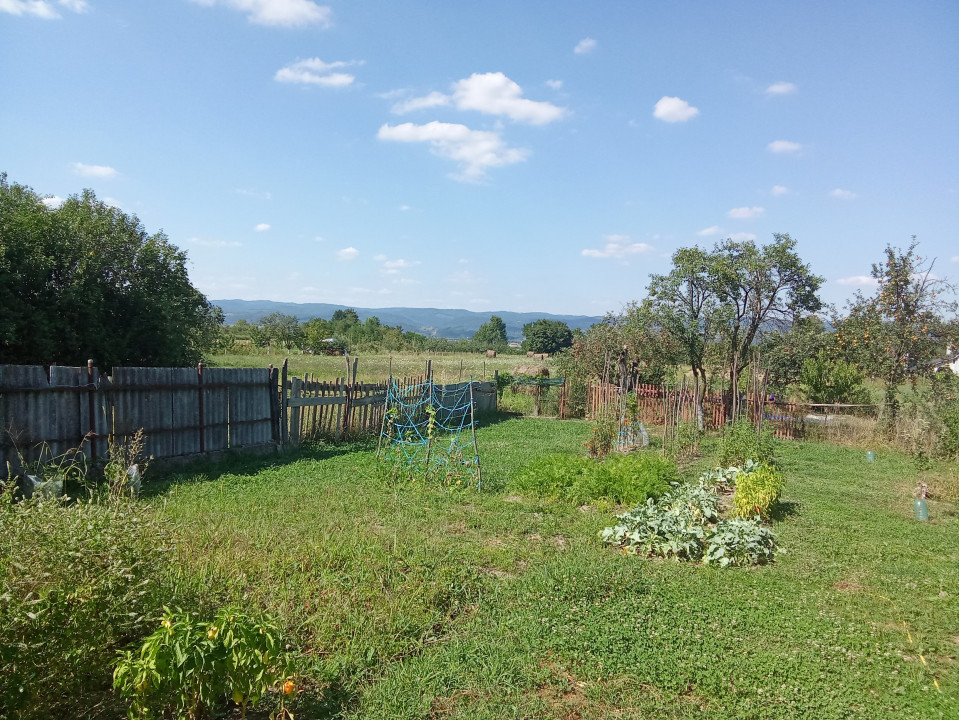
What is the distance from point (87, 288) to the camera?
1110 centimetres

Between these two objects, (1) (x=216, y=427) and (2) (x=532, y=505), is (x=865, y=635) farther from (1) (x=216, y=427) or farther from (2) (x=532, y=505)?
(1) (x=216, y=427)

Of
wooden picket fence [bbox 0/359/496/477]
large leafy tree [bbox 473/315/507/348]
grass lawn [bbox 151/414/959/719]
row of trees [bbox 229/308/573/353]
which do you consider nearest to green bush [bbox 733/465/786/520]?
grass lawn [bbox 151/414/959/719]

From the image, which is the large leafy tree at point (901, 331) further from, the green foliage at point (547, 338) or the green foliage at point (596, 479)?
the green foliage at point (547, 338)

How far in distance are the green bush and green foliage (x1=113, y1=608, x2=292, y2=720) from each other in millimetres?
6188

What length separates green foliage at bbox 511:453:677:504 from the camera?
25.5 ft

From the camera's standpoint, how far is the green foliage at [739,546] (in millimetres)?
6004

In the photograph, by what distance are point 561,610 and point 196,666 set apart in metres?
2.77

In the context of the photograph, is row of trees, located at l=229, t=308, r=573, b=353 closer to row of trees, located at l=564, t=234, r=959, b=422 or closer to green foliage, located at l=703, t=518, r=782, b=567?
row of trees, located at l=564, t=234, r=959, b=422

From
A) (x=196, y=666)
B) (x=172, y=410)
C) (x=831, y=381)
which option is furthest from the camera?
(x=831, y=381)

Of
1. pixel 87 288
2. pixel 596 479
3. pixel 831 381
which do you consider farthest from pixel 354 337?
pixel 596 479

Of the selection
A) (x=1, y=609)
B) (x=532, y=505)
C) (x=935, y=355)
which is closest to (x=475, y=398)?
(x=532, y=505)

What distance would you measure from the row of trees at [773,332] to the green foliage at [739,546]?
27.2 ft

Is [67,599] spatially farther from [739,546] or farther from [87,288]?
[87,288]

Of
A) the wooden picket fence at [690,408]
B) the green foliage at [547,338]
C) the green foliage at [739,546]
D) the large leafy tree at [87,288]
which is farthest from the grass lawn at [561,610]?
the green foliage at [547,338]
